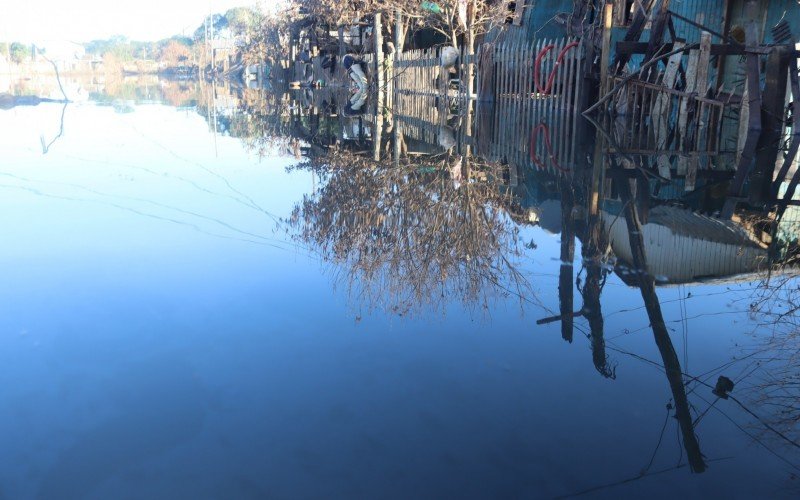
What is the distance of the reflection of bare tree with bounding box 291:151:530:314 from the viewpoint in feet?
17.1

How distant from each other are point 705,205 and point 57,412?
6607mm

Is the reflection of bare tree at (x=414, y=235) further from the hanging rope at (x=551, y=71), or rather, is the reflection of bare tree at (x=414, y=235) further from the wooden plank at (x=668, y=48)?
the hanging rope at (x=551, y=71)

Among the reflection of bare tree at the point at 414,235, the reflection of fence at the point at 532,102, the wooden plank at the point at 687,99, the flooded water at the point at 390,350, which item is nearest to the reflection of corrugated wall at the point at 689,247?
the flooded water at the point at 390,350

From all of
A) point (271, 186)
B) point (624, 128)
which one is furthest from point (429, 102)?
point (271, 186)

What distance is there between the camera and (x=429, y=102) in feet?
77.2

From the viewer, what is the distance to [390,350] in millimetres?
4113

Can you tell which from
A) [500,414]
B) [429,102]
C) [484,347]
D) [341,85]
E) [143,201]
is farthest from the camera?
[341,85]

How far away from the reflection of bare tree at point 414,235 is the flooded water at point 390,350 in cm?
3

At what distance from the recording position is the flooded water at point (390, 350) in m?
2.91

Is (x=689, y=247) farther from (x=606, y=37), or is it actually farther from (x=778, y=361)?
(x=606, y=37)

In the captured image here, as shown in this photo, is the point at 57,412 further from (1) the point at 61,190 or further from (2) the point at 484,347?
(1) the point at 61,190

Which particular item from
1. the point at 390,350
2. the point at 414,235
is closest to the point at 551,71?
the point at 414,235

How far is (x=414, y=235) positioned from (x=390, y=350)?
8.22 ft

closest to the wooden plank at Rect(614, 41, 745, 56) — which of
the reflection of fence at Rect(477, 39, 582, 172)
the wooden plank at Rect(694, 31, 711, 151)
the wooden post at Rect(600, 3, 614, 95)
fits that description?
the wooden post at Rect(600, 3, 614, 95)
